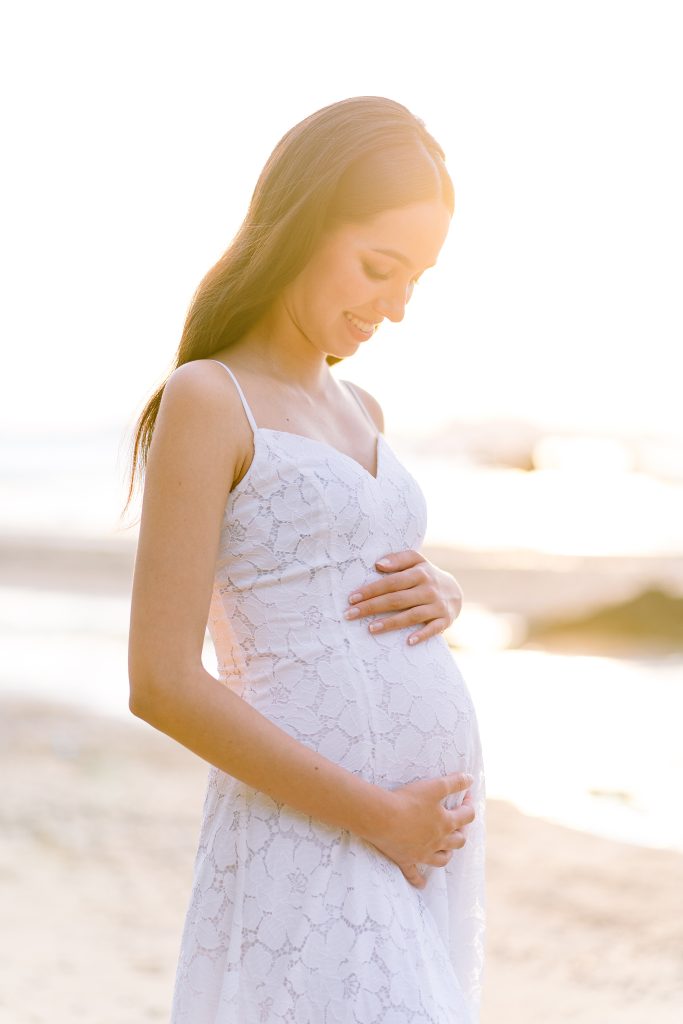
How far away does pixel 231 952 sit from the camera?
1788 mm

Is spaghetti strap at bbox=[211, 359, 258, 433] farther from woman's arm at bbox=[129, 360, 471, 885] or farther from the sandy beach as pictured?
the sandy beach

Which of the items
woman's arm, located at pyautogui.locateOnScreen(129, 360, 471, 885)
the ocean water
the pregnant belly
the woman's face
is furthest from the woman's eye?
the ocean water

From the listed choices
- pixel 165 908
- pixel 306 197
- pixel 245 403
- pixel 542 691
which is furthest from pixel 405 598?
pixel 542 691

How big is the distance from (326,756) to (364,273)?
0.76 m

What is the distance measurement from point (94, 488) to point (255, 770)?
93.4 feet

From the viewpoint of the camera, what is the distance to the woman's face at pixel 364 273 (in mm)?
1961

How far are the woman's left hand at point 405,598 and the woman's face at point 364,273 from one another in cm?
39

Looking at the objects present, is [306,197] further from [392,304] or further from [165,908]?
[165,908]

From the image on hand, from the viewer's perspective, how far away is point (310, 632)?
1835 millimetres

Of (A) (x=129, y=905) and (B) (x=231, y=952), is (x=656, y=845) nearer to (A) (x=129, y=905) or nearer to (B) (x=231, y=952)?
(A) (x=129, y=905)

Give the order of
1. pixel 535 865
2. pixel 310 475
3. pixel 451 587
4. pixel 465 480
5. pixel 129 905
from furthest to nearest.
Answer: pixel 465 480 → pixel 535 865 → pixel 129 905 → pixel 451 587 → pixel 310 475

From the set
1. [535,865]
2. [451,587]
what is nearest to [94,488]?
[535,865]

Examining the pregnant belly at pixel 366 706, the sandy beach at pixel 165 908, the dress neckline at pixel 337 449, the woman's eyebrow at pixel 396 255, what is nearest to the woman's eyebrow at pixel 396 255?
the woman's eyebrow at pixel 396 255

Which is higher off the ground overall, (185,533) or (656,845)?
(185,533)
